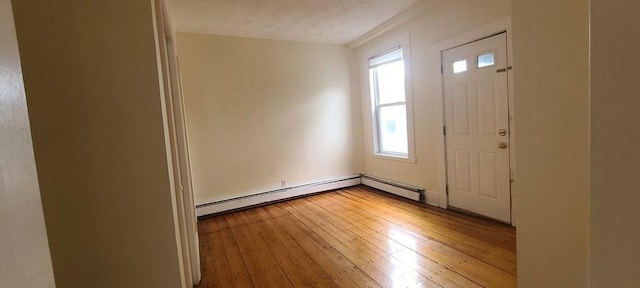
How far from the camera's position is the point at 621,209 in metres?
0.49

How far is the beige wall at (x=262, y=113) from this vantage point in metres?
3.83

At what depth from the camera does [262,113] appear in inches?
167

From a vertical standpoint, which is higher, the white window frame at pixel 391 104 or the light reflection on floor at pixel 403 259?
the white window frame at pixel 391 104

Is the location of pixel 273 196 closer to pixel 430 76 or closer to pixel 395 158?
pixel 395 158

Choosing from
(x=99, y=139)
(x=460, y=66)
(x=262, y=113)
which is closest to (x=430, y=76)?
(x=460, y=66)

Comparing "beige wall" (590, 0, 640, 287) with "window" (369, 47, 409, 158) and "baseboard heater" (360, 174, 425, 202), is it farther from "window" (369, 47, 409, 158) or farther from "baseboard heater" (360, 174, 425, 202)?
"window" (369, 47, 409, 158)

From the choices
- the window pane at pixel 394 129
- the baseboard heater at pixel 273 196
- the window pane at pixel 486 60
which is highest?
the window pane at pixel 486 60

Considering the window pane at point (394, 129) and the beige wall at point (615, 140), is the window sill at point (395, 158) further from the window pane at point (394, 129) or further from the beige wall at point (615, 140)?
the beige wall at point (615, 140)

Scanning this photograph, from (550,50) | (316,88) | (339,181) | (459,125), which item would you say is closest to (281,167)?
(339,181)

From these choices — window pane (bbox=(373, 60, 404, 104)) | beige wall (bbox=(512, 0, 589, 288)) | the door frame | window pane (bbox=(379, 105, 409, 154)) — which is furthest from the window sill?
beige wall (bbox=(512, 0, 589, 288))

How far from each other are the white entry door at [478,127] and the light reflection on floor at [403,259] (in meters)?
0.99

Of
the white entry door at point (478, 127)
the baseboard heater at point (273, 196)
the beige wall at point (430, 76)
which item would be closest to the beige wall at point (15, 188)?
the white entry door at point (478, 127)

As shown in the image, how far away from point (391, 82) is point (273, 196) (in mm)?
2548

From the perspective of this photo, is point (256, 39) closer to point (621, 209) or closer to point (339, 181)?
point (339, 181)
